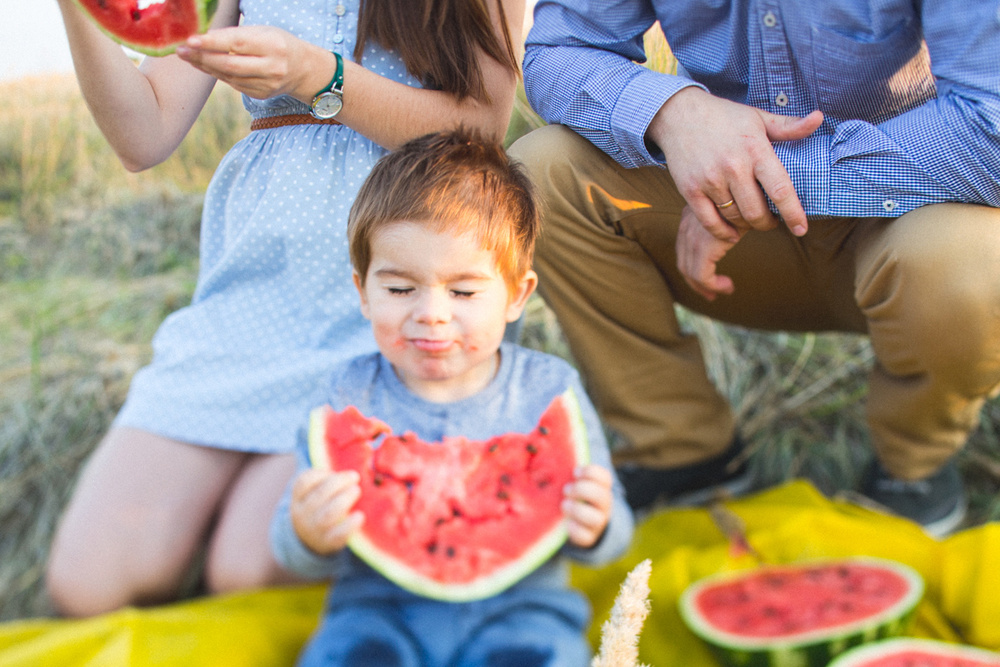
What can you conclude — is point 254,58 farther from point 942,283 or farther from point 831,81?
point 942,283

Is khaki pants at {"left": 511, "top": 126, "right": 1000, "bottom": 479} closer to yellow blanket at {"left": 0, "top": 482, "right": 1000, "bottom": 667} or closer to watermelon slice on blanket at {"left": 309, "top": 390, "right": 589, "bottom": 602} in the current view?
yellow blanket at {"left": 0, "top": 482, "right": 1000, "bottom": 667}

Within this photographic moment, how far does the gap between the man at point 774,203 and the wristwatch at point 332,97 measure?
1.78ft

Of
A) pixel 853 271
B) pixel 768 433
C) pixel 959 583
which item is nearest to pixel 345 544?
pixel 959 583

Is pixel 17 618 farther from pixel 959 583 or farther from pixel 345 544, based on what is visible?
pixel 959 583

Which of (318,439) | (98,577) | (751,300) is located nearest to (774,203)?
(751,300)

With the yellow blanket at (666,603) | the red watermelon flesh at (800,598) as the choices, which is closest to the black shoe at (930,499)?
the yellow blanket at (666,603)

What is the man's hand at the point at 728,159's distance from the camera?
1.50 metres

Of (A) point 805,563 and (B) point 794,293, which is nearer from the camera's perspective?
(A) point 805,563

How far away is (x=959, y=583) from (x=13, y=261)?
3831 mm

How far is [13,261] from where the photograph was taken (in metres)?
3.34

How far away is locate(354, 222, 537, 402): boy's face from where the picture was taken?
4.02 ft

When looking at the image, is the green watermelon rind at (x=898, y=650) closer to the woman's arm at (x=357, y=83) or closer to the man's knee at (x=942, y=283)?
the man's knee at (x=942, y=283)

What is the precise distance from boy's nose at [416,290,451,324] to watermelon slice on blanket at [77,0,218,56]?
58 centimetres

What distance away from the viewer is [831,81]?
63.3 inches
